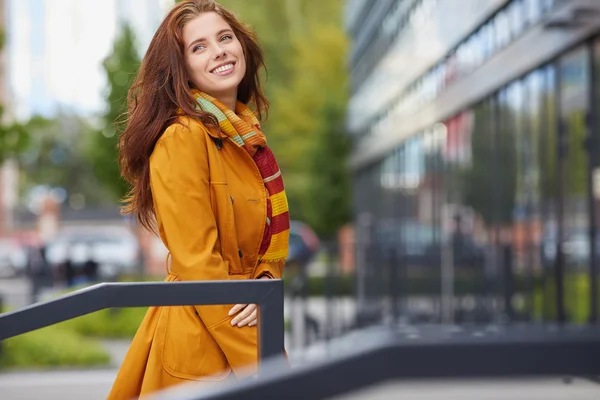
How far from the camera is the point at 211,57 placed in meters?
3.10

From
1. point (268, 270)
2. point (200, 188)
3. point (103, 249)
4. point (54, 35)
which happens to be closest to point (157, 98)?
point (200, 188)

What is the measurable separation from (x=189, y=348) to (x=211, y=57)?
80 cm

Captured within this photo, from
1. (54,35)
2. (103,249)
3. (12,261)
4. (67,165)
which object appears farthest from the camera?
(54,35)

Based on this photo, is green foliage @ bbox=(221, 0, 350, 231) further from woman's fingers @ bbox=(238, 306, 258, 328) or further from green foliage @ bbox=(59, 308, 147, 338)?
woman's fingers @ bbox=(238, 306, 258, 328)

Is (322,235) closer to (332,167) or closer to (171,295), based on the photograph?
(332,167)

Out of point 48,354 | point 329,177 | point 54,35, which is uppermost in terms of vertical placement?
point 54,35

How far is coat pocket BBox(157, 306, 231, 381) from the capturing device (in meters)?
2.81

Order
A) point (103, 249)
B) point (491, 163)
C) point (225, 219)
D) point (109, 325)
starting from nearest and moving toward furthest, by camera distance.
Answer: point (225, 219) → point (491, 163) → point (109, 325) → point (103, 249)

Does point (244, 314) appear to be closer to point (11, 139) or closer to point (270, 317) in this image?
point (270, 317)

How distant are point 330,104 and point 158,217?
3197 cm

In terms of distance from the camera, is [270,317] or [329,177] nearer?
[270,317]

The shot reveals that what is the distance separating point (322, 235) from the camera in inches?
1494

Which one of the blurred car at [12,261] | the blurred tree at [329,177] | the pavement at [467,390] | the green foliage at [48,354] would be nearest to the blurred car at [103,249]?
the blurred car at [12,261]

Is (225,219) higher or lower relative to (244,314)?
higher
